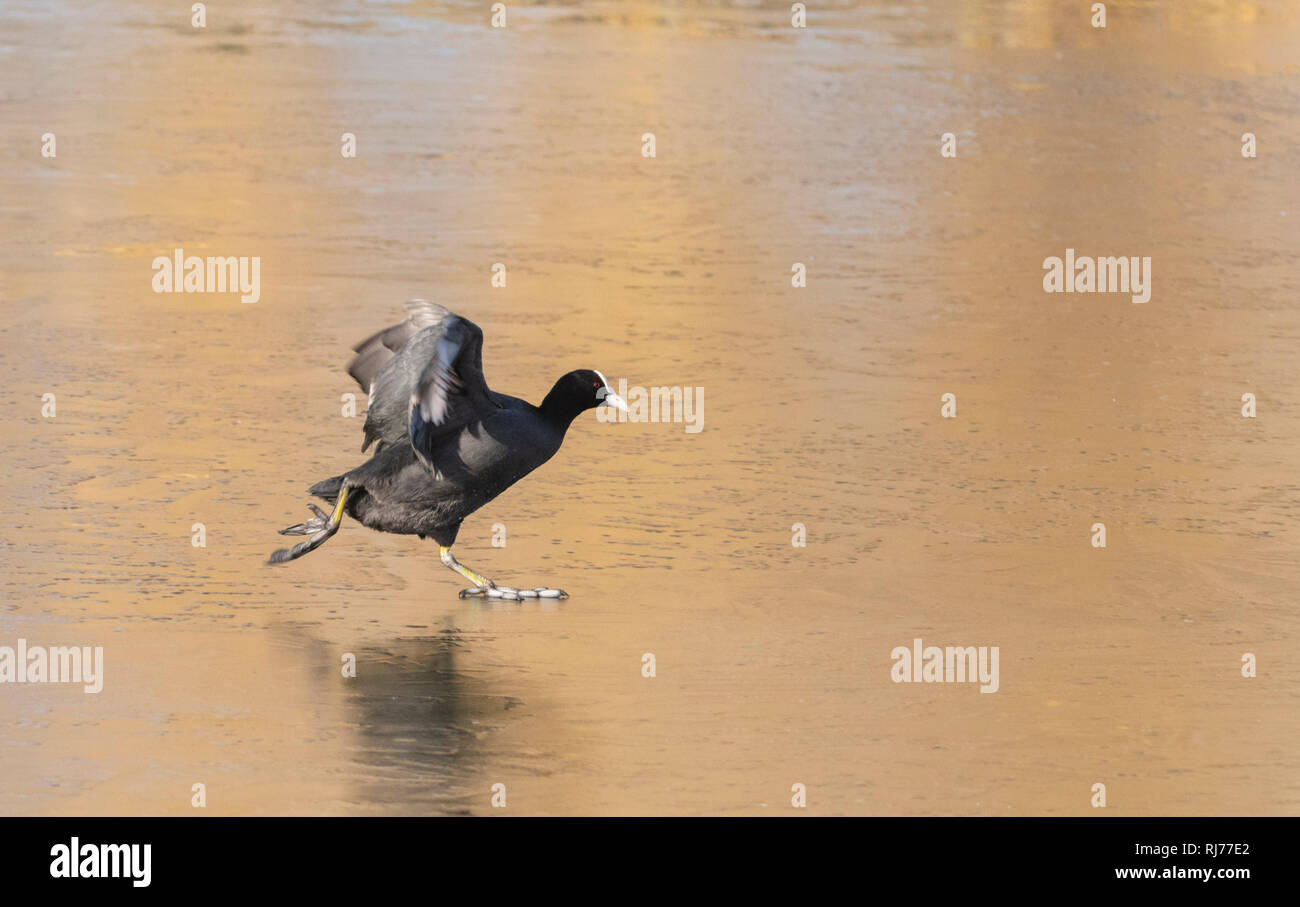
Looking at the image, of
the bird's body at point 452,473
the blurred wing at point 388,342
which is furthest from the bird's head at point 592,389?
the blurred wing at point 388,342

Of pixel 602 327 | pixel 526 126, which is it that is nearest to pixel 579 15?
pixel 526 126

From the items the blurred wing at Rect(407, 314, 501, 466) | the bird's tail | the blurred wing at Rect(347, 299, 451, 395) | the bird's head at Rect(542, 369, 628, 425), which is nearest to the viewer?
the blurred wing at Rect(407, 314, 501, 466)

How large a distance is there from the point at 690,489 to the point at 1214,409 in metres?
2.92

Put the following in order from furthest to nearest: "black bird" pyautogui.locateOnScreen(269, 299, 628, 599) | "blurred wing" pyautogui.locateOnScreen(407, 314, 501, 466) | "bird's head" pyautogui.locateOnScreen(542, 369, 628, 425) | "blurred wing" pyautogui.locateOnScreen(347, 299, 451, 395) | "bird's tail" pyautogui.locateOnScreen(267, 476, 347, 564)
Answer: "blurred wing" pyautogui.locateOnScreen(347, 299, 451, 395) < "bird's tail" pyautogui.locateOnScreen(267, 476, 347, 564) < "bird's head" pyautogui.locateOnScreen(542, 369, 628, 425) < "black bird" pyautogui.locateOnScreen(269, 299, 628, 599) < "blurred wing" pyautogui.locateOnScreen(407, 314, 501, 466)

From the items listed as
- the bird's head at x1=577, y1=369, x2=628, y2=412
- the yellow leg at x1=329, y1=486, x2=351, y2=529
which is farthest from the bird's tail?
the bird's head at x1=577, y1=369, x2=628, y2=412

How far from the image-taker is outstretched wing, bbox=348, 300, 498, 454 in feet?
24.8

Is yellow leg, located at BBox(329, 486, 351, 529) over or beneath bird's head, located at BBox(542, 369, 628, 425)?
beneath

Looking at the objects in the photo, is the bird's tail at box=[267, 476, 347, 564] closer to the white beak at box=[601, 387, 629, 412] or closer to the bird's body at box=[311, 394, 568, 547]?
the bird's body at box=[311, 394, 568, 547]

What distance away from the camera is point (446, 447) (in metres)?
7.85

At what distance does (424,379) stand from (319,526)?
0.90 m

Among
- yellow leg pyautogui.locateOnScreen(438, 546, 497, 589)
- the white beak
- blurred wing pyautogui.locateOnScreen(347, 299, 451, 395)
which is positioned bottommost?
yellow leg pyautogui.locateOnScreen(438, 546, 497, 589)

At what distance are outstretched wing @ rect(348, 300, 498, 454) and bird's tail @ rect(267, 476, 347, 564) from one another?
23 cm

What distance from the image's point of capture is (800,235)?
46.6 feet

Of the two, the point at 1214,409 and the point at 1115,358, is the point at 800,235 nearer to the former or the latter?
the point at 1115,358
